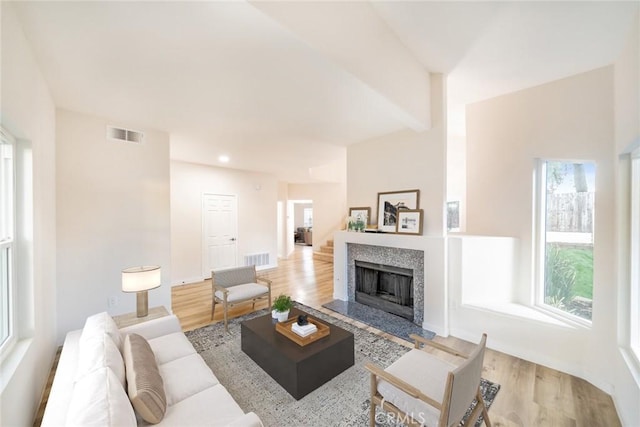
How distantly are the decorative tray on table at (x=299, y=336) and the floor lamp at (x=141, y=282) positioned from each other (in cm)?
141

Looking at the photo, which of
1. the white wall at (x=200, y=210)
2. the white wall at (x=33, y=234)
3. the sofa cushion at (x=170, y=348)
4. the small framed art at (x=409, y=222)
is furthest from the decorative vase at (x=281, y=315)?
the white wall at (x=200, y=210)

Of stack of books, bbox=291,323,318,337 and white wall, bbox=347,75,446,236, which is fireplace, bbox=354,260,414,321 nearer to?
white wall, bbox=347,75,446,236

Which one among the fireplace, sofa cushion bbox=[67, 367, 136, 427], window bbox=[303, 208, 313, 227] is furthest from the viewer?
window bbox=[303, 208, 313, 227]

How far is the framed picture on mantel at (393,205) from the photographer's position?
3617 mm

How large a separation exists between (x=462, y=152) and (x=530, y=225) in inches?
121

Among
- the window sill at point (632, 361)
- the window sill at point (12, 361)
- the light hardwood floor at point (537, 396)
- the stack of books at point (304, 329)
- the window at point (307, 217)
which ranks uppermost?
the window at point (307, 217)

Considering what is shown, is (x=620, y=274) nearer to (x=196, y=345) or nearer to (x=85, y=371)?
(x=85, y=371)

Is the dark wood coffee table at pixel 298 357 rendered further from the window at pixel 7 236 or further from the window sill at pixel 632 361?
the window sill at pixel 632 361

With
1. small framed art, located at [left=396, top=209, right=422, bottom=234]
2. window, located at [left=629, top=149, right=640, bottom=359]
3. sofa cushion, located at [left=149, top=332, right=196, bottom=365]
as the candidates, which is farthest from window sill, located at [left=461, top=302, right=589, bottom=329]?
sofa cushion, located at [left=149, top=332, right=196, bottom=365]

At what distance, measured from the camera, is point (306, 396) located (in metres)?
2.12

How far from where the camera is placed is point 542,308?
9.86 ft

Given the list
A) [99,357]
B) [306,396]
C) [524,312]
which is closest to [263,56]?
[99,357]

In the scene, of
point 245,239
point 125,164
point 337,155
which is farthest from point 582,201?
point 245,239

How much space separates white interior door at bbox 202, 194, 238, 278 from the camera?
6.02 m
